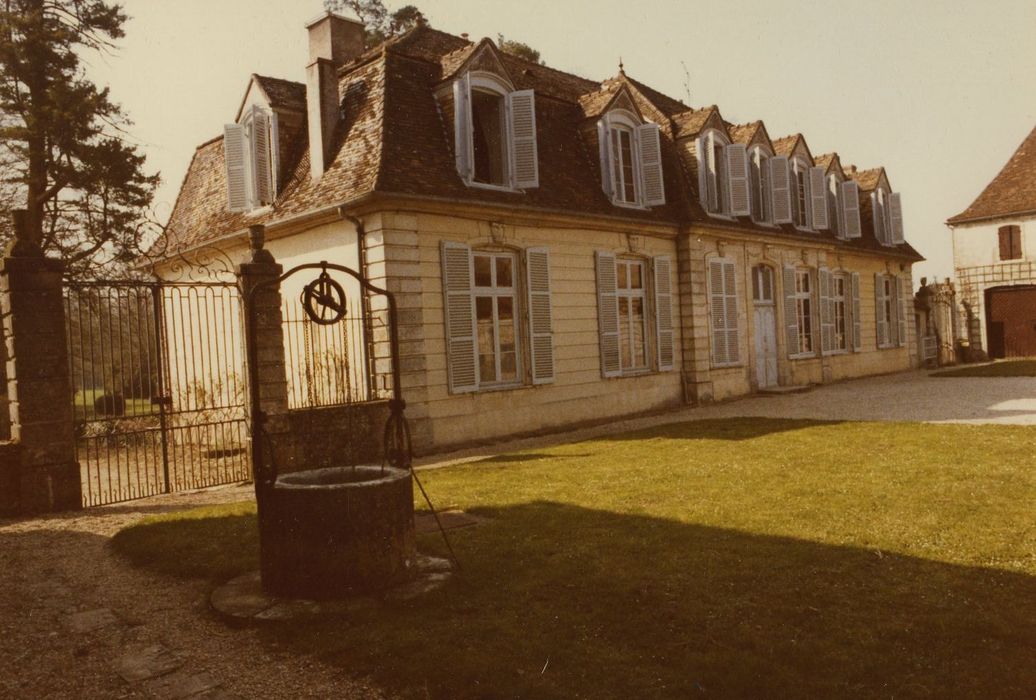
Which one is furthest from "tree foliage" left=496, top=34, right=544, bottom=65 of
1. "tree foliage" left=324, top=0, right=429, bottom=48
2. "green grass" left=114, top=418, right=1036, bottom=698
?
"green grass" left=114, top=418, right=1036, bottom=698

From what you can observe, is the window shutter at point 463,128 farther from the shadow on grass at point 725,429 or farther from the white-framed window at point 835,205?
the white-framed window at point 835,205

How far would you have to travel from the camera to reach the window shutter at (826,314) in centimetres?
2105

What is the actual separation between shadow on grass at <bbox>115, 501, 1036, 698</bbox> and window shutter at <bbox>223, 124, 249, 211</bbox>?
31.1 ft

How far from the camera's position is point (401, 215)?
37.8 ft

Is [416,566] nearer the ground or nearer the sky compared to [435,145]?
nearer the ground

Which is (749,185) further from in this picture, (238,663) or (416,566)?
(238,663)

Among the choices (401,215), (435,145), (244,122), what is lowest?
(401,215)

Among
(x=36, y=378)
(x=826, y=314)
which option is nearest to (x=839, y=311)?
(x=826, y=314)

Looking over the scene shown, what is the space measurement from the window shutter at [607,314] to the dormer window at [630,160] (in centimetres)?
130

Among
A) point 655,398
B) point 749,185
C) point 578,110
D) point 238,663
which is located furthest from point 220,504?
point 749,185

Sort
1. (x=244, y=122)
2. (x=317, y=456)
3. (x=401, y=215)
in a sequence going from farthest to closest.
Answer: (x=244, y=122) → (x=401, y=215) → (x=317, y=456)

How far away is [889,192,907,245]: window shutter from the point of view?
25547mm

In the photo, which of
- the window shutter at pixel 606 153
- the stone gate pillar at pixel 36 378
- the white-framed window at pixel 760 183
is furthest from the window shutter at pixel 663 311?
the stone gate pillar at pixel 36 378

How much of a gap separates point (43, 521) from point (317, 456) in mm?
3014
